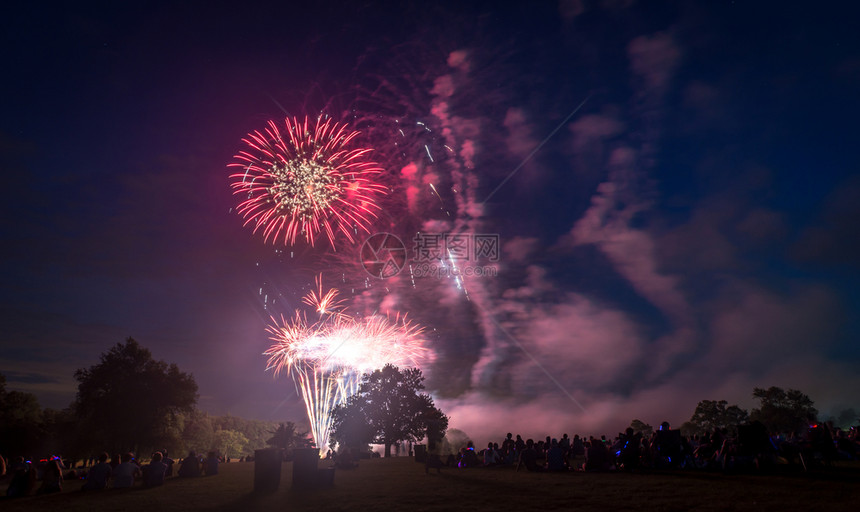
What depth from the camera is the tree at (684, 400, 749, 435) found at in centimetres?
10406

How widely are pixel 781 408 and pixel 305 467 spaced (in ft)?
345

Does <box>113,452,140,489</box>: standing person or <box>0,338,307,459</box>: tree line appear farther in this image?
<box>0,338,307,459</box>: tree line

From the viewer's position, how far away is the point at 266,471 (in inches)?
698

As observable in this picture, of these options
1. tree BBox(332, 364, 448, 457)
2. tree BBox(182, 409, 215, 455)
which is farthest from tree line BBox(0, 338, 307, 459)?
tree BBox(332, 364, 448, 457)

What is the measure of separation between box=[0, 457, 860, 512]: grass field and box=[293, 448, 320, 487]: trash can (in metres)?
0.50

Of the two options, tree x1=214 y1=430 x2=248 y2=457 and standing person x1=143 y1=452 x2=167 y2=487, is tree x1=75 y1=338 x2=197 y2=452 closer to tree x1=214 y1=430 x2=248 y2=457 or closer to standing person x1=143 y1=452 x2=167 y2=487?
standing person x1=143 y1=452 x2=167 y2=487

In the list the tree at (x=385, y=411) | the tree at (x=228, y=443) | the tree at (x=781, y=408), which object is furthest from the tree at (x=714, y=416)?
the tree at (x=228, y=443)

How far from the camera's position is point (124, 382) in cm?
6316

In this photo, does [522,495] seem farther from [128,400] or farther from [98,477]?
[128,400]

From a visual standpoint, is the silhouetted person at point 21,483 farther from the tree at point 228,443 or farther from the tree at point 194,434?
the tree at point 228,443

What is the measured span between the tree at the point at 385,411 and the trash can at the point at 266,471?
52.3 m

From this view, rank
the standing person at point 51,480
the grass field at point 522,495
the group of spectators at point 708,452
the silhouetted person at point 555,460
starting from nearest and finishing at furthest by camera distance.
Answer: the grass field at point 522,495
the group of spectators at point 708,452
the standing person at point 51,480
the silhouetted person at point 555,460

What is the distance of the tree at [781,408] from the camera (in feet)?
292

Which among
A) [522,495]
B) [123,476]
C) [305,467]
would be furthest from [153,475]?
[522,495]
